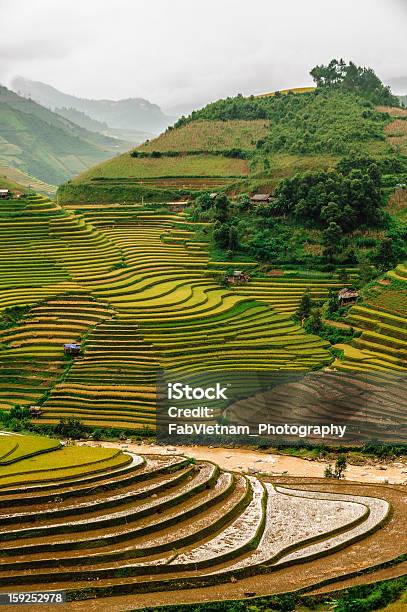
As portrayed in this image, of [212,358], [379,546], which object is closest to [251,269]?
[212,358]

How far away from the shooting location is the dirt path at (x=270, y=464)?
913 inches

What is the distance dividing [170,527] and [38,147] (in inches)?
5014

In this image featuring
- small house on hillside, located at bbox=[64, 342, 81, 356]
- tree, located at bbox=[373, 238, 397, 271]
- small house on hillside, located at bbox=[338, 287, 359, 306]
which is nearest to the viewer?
small house on hillside, located at bbox=[64, 342, 81, 356]

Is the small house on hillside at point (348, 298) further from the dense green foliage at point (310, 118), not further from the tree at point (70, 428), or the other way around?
the dense green foliage at point (310, 118)

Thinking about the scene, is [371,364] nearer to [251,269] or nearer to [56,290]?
[251,269]

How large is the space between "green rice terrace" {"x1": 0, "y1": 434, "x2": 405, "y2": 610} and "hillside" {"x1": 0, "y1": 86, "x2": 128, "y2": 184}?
100080 mm

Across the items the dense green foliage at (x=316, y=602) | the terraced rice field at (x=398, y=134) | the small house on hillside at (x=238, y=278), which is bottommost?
the dense green foliage at (x=316, y=602)

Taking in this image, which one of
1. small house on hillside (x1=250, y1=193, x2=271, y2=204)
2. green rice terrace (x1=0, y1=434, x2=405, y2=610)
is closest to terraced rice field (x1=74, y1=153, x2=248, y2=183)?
small house on hillside (x1=250, y1=193, x2=271, y2=204)

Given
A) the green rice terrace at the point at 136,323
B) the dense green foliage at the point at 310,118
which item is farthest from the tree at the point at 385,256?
the dense green foliage at the point at 310,118

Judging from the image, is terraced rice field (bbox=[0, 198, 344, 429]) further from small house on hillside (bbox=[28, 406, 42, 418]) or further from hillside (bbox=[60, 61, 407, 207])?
hillside (bbox=[60, 61, 407, 207])

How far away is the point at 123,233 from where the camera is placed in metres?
44.0

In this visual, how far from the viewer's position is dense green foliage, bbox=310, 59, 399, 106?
65688 mm

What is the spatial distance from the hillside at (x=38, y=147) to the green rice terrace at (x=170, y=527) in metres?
100

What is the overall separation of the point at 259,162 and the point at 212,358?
2677 cm
